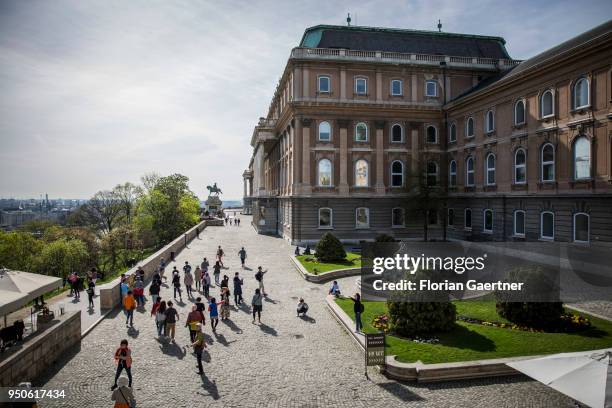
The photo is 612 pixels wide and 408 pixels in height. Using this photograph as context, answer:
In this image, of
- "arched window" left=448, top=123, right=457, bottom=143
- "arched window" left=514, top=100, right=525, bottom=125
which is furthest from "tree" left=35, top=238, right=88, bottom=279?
"arched window" left=514, top=100, right=525, bottom=125

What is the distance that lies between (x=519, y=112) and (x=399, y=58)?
1417cm

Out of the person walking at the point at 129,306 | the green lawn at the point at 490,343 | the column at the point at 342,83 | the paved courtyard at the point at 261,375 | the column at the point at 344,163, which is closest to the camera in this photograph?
the paved courtyard at the point at 261,375

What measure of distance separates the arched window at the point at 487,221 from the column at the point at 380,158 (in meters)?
9.95

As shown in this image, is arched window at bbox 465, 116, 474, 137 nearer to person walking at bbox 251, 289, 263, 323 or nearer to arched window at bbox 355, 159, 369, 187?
arched window at bbox 355, 159, 369, 187

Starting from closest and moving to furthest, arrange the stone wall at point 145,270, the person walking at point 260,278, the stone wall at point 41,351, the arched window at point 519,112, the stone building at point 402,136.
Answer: the stone wall at point 41,351, the stone wall at point 145,270, the person walking at point 260,278, the arched window at point 519,112, the stone building at point 402,136

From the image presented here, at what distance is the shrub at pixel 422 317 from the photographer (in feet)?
45.6

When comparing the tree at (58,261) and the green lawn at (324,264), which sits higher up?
the green lawn at (324,264)

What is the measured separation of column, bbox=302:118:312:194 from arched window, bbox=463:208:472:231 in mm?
15353

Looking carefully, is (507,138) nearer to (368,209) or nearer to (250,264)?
(368,209)

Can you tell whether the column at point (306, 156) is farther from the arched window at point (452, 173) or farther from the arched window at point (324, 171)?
the arched window at point (452, 173)

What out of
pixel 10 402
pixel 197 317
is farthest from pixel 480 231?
pixel 10 402

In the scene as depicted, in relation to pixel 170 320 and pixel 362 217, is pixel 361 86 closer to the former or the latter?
pixel 362 217

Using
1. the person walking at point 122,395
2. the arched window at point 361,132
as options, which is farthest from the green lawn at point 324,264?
the person walking at point 122,395

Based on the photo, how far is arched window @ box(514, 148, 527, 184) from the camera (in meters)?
31.2
